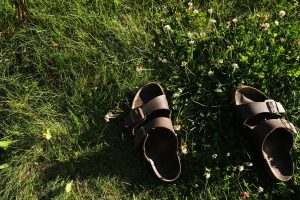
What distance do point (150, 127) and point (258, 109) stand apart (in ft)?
3.07

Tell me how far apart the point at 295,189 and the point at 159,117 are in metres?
1.33

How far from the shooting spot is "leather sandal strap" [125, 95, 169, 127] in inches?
134

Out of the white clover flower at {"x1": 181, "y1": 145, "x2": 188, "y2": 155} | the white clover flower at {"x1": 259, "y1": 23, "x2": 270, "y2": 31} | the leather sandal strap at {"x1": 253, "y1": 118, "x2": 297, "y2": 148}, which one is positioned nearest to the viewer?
the leather sandal strap at {"x1": 253, "y1": 118, "x2": 297, "y2": 148}

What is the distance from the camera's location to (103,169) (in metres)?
3.54

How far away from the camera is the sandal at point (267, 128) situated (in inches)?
133

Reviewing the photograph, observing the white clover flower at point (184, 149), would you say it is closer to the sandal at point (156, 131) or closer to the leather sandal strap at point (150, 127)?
the sandal at point (156, 131)

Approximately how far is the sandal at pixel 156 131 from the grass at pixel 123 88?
0.10 meters

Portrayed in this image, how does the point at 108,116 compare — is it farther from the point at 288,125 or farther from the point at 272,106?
the point at 288,125

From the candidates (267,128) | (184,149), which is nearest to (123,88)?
(184,149)

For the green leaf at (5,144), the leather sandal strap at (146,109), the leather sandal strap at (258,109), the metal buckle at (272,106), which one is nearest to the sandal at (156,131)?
the leather sandal strap at (146,109)

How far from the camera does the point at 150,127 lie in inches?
133

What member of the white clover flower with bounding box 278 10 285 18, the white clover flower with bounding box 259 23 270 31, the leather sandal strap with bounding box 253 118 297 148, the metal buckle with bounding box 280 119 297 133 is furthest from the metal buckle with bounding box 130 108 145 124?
the white clover flower with bounding box 278 10 285 18

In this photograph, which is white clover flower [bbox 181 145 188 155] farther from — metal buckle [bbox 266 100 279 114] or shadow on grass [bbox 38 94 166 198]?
metal buckle [bbox 266 100 279 114]

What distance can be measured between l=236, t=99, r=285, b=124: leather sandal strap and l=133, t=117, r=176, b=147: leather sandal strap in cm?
62
